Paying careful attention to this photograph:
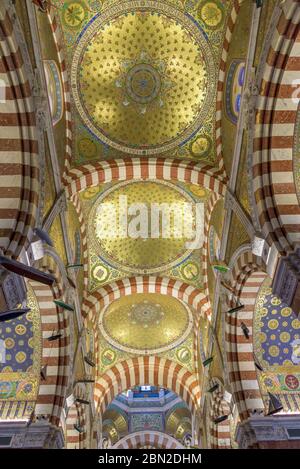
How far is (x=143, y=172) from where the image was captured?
387 inches

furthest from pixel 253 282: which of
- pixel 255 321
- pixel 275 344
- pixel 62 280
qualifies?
pixel 62 280

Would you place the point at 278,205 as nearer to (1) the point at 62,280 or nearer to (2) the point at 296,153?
(2) the point at 296,153

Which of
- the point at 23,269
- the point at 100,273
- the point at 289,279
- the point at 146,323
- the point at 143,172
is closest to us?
the point at 23,269

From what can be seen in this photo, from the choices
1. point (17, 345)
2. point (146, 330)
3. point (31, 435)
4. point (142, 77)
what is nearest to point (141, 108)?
point (142, 77)

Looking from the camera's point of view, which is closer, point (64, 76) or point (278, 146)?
point (278, 146)

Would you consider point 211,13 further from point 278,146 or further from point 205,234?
point 205,234

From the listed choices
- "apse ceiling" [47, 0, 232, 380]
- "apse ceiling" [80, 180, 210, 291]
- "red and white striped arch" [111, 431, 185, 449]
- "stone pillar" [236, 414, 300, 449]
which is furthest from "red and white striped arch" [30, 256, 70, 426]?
"red and white striped arch" [111, 431, 185, 449]

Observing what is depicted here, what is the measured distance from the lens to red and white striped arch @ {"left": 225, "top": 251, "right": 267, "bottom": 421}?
27.8 ft

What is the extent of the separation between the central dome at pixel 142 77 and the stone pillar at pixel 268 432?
5.91 m

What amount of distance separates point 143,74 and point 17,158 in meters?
4.11

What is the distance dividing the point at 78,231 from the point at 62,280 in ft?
8.45

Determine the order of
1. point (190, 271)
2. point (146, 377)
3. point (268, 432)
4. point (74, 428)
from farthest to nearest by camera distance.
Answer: point (146, 377)
point (190, 271)
point (74, 428)
point (268, 432)

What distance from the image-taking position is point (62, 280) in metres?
8.52

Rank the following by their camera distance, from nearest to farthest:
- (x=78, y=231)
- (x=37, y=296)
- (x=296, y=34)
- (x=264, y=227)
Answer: (x=296, y=34)
(x=264, y=227)
(x=37, y=296)
(x=78, y=231)
